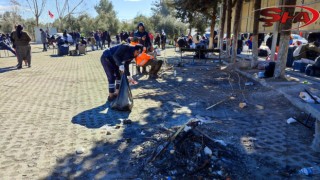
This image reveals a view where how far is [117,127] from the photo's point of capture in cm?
491

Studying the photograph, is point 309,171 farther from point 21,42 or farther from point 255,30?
point 21,42

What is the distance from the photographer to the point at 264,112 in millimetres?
5867

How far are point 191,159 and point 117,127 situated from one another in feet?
6.17

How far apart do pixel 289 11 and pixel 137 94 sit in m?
5.32

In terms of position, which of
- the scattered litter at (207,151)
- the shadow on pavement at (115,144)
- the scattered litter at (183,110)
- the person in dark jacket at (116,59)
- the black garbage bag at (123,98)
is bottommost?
the shadow on pavement at (115,144)

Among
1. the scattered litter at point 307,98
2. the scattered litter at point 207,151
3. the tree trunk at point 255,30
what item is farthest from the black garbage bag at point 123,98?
the tree trunk at point 255,30

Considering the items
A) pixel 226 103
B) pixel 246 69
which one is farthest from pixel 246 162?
pixel 246 69

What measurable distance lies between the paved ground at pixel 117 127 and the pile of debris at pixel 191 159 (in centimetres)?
18

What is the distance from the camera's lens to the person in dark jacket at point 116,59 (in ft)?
19.5

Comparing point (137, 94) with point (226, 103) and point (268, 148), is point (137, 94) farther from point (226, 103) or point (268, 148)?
point (268, 148)

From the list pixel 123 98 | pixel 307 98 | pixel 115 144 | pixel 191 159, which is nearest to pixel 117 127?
pixel 115 144

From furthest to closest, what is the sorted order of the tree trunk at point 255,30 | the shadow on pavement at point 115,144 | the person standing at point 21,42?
1. the person standing at point 21,42
2. the tree trunk at point 255,30
3. the shadow on pavement at point 115,144

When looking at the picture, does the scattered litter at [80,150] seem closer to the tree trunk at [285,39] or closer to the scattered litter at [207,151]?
the scattered litter at [207,151]

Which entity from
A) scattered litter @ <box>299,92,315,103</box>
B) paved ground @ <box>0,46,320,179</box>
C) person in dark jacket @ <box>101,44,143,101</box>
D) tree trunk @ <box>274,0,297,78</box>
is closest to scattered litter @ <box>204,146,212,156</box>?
paved ground @ <box>0,46,320,179</box>
